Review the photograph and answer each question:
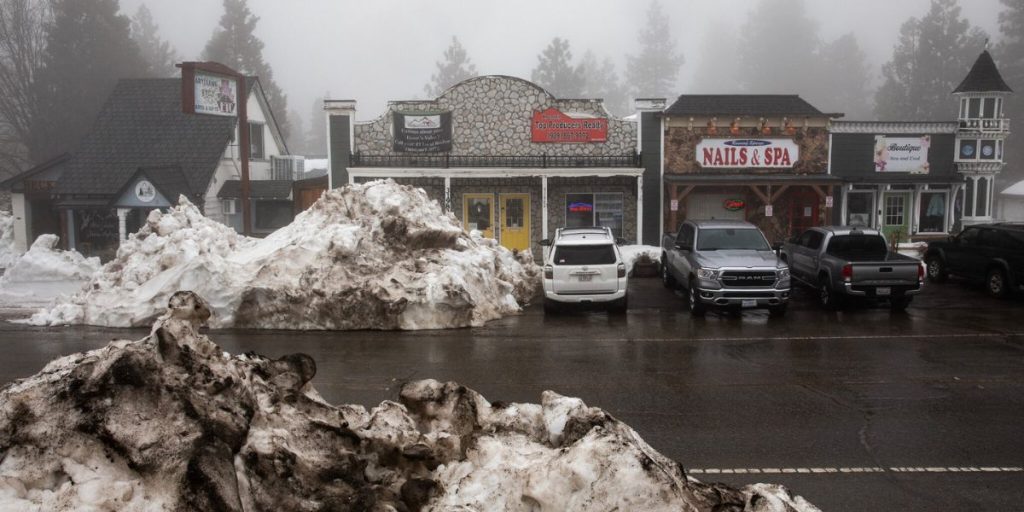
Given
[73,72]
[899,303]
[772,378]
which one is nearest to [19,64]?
[73,72]

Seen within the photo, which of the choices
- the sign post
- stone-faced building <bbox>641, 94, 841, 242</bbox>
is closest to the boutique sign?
stone-faced building <bbox>641, 94, 841, 242</bbox>

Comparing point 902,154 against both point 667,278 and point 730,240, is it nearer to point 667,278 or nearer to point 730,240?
point 667,278

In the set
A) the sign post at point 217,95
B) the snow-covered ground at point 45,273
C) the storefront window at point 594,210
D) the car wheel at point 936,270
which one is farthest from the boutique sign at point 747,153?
the snow-covered ground at point 45,273

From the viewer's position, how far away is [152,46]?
84062 mm

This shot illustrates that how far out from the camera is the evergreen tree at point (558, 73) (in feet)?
259

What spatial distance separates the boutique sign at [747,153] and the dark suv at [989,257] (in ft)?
23.7

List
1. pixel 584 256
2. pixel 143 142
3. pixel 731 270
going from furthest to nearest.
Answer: pixel 143 142, pixel 584 256, pixel 731 270

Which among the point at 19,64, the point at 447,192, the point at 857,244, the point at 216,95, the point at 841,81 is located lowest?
the point at 857,244

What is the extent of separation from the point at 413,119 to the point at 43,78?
34674 millimetres

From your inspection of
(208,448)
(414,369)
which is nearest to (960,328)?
(414,369)

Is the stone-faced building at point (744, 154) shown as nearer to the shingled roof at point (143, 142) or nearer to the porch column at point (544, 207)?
the porch column at point (544, 207)

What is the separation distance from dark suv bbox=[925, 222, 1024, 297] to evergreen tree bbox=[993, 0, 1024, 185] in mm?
47615

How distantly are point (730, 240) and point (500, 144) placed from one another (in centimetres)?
1181

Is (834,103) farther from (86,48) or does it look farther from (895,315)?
(895,315)
